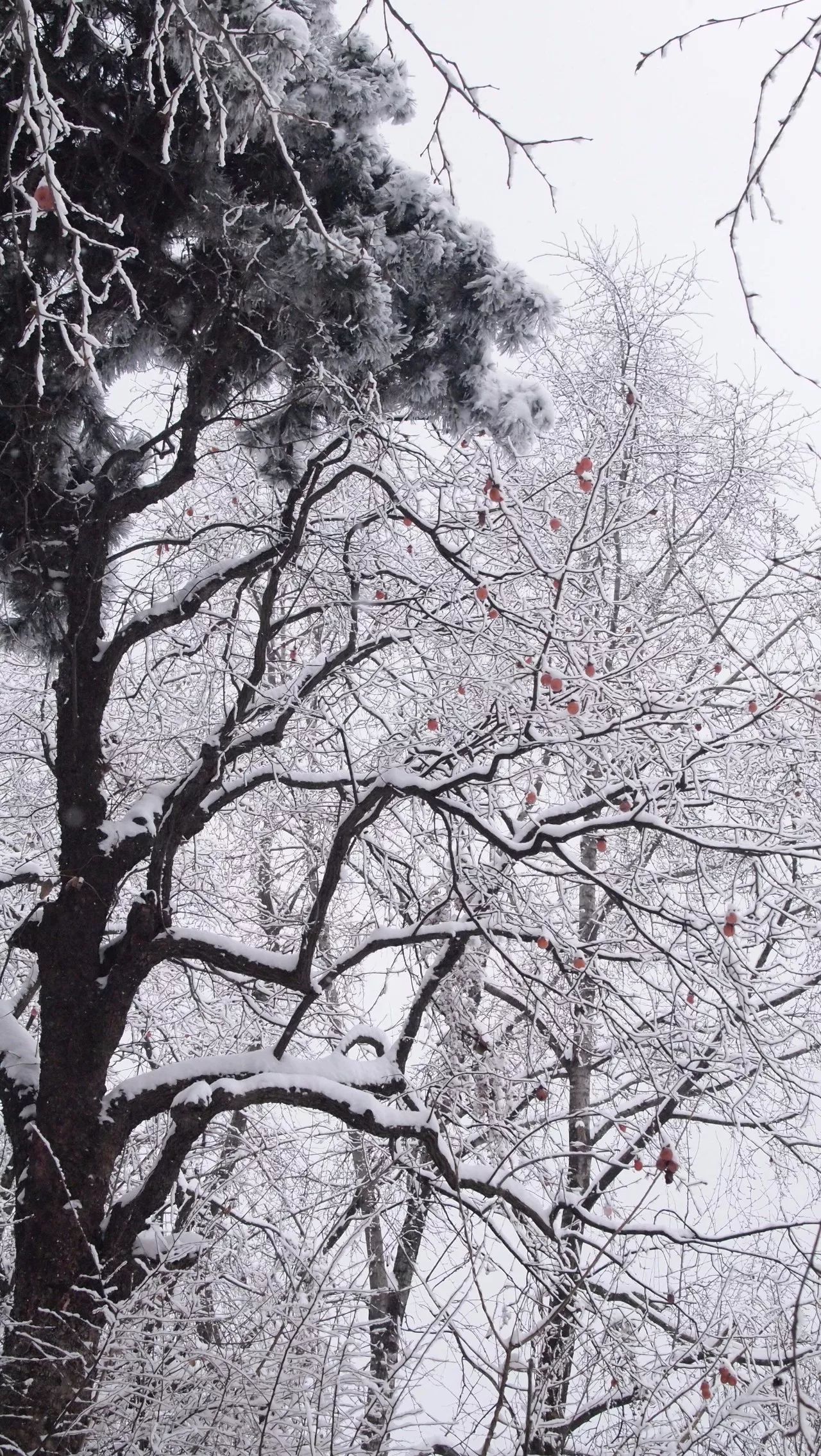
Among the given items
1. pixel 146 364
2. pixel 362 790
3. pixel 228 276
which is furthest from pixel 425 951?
pixel 228 276

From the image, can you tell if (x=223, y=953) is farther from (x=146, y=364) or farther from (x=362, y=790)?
(x=146, y=364)

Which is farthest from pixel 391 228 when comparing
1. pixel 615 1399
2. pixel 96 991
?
pixel 615 1399

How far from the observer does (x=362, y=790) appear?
16.5 feet

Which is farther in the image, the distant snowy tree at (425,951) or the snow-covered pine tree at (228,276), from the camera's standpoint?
the snow-covered pine tree at (228,276)

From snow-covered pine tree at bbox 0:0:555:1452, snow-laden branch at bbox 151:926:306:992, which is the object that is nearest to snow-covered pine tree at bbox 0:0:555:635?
snow-covered pine tree at bbox 0:0:555:1452

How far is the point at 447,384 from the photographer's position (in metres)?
5.29

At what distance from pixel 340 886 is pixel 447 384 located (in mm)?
4060

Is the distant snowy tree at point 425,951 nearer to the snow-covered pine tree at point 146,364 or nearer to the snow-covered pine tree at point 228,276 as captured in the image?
the snow-covered pine tree at point 146,364

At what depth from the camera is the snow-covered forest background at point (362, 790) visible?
3754 mm

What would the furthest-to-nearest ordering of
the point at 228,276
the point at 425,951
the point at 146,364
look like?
the point at 425,951 < the point at 146,364 < the point at 228,276

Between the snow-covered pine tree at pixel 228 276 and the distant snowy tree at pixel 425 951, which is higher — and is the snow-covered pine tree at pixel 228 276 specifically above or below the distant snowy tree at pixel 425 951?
above

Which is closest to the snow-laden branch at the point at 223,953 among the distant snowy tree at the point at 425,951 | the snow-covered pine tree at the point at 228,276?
the distant snowy tree at the point at 425,951

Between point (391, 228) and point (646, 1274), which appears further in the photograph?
point (646, 1274)

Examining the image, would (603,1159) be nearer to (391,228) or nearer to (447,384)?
(447,384)
